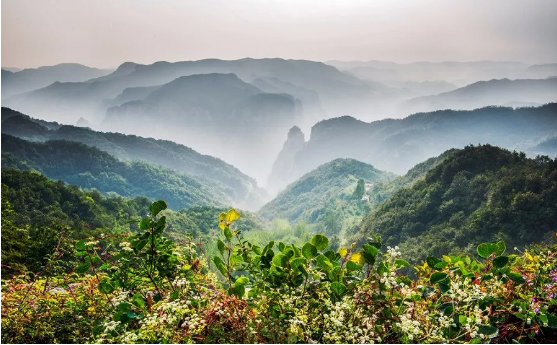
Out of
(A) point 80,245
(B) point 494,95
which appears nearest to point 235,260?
(A) point 80,245

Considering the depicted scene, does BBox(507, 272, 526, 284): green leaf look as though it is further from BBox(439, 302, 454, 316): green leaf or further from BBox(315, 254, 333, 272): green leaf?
BBox(315, 254, 333, 272): green leaf

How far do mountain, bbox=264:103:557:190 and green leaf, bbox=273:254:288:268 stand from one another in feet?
27.7

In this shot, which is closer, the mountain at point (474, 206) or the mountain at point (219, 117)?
the mountain at point (474, 206)

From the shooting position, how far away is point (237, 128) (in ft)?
70.6

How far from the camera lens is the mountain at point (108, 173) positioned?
20.7 metres

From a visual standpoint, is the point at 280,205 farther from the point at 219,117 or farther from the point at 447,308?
the point at 447,308

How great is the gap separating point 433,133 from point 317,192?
1611 cm

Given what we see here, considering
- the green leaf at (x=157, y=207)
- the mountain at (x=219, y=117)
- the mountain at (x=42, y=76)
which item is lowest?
the green leaf at (x=157, y=207)

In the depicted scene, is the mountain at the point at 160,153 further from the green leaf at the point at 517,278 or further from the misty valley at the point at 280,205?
the green leaf at the point at 517,278

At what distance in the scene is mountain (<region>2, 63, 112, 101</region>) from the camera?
5023mm

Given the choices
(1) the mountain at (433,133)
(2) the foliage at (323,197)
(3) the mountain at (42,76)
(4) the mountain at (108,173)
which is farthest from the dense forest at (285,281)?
(2) the foliage at (323,197)

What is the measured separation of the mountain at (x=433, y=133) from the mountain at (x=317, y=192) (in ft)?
7.98

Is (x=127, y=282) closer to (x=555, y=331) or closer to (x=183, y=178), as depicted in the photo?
(x=555, y=331)

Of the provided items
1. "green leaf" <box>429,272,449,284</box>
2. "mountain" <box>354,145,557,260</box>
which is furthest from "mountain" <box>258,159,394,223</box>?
"green leaf" <box>429,272,449,284</box>
